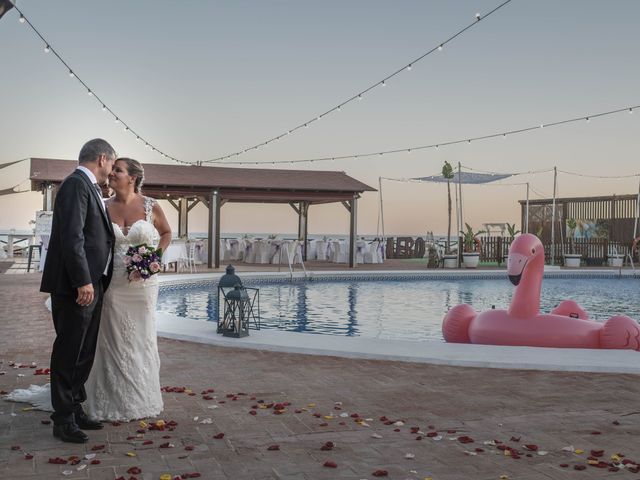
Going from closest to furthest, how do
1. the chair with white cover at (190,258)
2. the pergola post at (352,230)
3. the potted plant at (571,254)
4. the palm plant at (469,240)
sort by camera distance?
the chair with white cover at (190,258) → the pergola post at (352,230) → the palm plant at (469,240) → the potted plant at (571,254)

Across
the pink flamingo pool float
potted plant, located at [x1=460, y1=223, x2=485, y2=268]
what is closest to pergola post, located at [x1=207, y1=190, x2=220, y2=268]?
potted plant, located at [x1=460, y1=223, x2=485, y2=268]

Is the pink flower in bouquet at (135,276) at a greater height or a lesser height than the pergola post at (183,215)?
lesser

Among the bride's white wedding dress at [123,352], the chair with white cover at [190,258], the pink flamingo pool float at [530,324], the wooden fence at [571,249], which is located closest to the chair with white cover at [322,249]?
the wooden fence at [571,249]

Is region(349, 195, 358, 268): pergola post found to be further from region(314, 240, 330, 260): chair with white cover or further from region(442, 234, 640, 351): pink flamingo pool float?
region(442, 234, 640, 351): pink flamingo pool float

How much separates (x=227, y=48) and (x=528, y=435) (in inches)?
645

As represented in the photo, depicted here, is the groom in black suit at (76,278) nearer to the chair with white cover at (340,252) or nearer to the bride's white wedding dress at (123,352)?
the bride's white wedding dress at (123,352)

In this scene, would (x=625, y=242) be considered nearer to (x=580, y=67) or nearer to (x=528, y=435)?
(x=580, y=67)

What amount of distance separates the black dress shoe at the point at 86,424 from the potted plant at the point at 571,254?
21.2 meters

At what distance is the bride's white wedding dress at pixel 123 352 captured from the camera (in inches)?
136

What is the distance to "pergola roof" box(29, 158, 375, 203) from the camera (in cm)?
1823

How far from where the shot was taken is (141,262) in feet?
11.2

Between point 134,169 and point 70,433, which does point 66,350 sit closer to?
point 70,433

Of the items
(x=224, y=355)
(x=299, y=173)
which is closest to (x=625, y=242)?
(x=299, y=173)

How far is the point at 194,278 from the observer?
13484 mm
